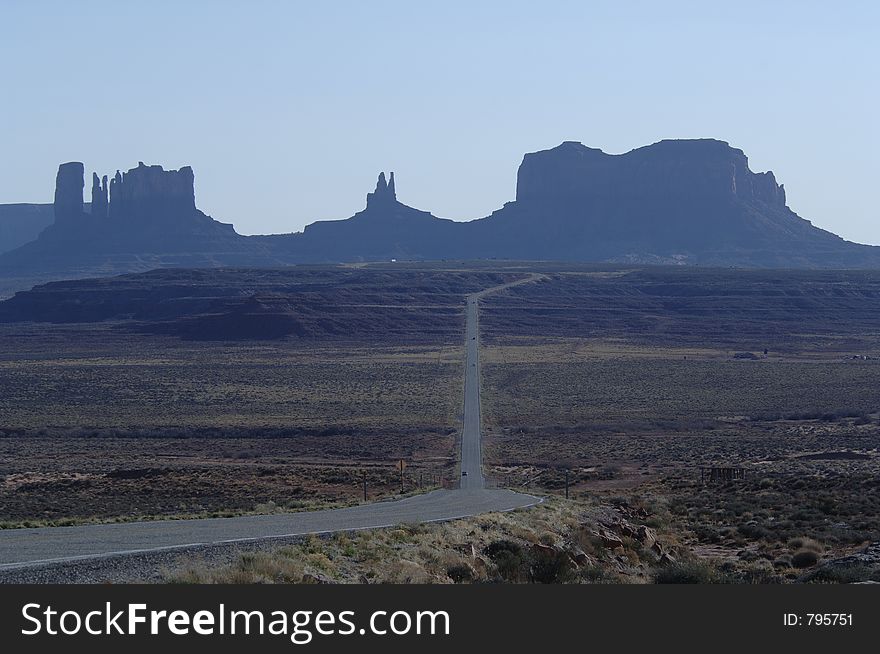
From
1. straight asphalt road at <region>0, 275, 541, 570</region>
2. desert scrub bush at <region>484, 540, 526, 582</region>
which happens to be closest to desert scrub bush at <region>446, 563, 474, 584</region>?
desert scrub bush at <region>484, 540, 526, 582</region>

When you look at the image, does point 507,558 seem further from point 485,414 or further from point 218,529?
point 485,414

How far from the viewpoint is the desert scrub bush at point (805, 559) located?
19031 millimetres

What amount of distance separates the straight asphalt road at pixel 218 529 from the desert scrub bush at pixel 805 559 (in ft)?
19.6

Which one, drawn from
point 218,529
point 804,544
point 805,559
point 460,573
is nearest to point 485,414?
point 804,544

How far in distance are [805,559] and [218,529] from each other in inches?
370

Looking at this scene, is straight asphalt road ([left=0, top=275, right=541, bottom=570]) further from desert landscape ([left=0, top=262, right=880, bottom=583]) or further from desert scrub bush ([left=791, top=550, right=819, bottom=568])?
desert scrub bush ([left=791, top=550, right=819, bottom=568])

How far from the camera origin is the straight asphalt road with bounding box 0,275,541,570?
16.5m

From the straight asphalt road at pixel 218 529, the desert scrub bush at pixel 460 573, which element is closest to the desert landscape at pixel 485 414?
the desert scrub bush at pixel 460 573

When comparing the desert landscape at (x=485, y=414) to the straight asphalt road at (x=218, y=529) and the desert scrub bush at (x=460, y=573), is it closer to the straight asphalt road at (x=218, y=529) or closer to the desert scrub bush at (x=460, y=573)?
the desert scrub bush at (x=460, y=573)

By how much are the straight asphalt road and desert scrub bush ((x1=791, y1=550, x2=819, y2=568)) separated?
5.97 m

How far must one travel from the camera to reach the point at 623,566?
17.9m

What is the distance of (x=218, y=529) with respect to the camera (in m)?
19.2

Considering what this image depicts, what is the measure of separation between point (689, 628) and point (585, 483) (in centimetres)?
2742

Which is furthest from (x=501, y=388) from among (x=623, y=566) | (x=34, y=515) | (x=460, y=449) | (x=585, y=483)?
(x=623, y=566)
